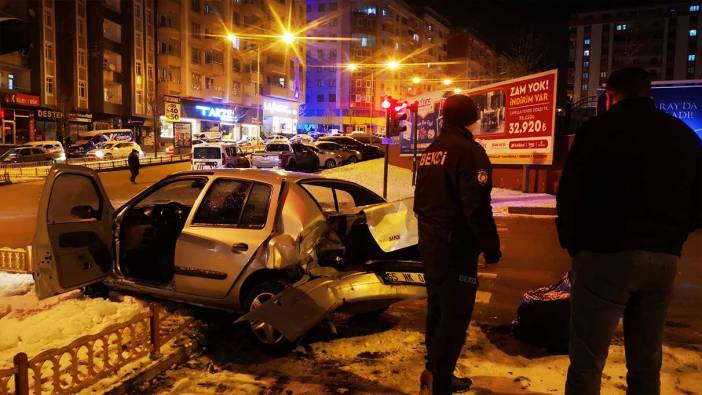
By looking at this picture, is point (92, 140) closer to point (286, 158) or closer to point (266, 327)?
point (286, 158)

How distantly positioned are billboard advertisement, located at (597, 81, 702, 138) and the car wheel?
13.6 metres

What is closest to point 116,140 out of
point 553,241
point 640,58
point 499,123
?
point 499,123

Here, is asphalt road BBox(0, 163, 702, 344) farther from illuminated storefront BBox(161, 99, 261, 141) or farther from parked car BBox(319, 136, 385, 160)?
illuminated storefront BBox(161, 99, 261, 141)

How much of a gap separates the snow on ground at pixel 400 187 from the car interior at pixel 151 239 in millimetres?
6994

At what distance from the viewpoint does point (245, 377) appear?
175 inches

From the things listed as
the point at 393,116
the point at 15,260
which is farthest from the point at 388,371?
the point at 393,116

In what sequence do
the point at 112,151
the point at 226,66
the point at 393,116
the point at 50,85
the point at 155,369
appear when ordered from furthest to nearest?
the point at 226,66, the point at 50,85, the point at 112,151, the point at 393,116, the point at 155,369

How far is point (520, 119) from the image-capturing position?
1962 centimetres

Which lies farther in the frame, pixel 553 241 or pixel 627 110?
pixel 553 241

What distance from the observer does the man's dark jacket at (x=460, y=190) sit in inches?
126

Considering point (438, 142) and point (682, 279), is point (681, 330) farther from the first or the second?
point (438, 142)

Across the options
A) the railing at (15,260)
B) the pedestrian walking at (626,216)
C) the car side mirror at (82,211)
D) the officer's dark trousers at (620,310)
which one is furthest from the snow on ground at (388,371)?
Result: the railing at (15,260)

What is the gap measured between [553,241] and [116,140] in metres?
36.4

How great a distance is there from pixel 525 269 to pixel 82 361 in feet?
21.6
